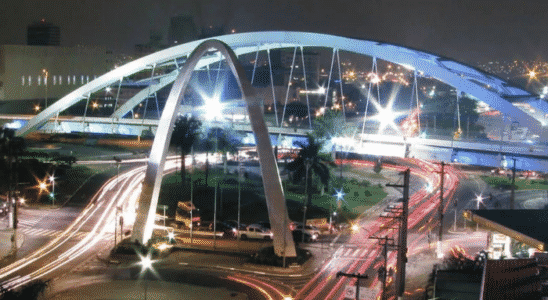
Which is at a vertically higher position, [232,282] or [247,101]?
[247,101]

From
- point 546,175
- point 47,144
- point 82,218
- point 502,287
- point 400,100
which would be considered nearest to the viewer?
point 502,287

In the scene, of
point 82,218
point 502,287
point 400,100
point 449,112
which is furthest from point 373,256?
point 400,100

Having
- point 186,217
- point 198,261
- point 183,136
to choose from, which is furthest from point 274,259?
point 183,136

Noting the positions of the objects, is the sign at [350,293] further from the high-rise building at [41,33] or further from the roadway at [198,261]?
the high-rise building at [41,33]

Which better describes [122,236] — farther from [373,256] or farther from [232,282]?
[373,256]

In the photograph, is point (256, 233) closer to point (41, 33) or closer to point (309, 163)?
point (309, 163)

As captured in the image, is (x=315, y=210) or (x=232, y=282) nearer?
(x=232, y=282)
